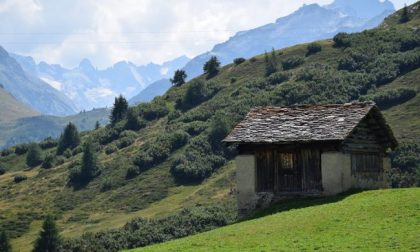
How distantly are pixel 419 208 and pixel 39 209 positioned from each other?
275 ft

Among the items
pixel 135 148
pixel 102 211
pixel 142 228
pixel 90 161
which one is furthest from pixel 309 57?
pixel 142 228

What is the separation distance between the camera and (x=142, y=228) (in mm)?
71500

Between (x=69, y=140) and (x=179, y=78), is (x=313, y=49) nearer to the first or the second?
(x=179, y=78)

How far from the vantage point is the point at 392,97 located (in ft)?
337

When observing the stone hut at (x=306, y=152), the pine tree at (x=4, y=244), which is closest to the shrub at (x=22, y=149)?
the pine tree at (x=4, y=244)

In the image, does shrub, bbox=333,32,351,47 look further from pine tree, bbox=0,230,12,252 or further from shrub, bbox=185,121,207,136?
pine tree, bbox=0,230,12,252

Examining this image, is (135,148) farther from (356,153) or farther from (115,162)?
(356,153)

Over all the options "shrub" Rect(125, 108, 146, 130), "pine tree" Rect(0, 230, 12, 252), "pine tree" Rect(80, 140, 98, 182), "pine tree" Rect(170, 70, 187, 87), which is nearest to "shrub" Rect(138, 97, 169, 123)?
"shrub" Rect(125, 108, 146, 130)

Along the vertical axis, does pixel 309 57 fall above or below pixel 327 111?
above

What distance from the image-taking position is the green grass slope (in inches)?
936

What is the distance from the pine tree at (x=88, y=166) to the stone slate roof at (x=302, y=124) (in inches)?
3120

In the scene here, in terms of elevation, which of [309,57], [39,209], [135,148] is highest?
[309,57]

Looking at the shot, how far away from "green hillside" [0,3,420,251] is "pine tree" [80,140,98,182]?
208 centimetres

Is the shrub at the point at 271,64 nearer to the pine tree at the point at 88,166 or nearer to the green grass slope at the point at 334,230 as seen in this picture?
the pine tree at the point at 88,166
